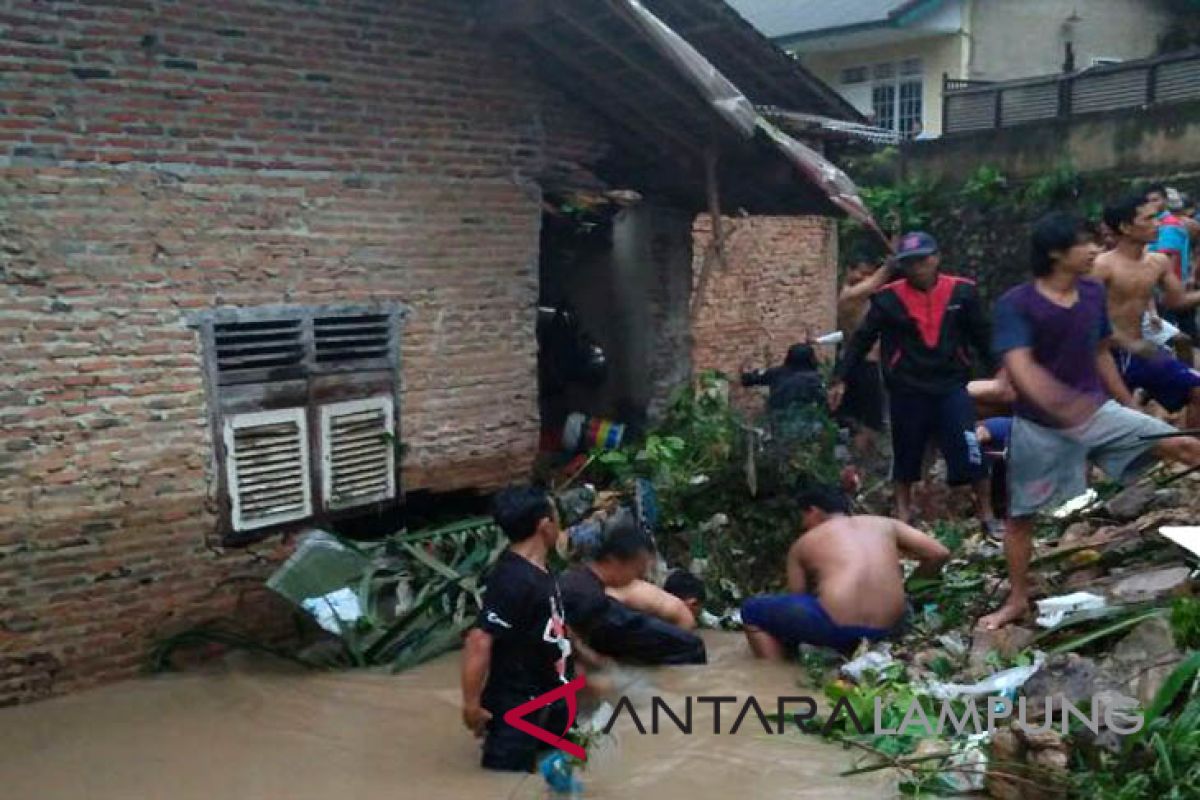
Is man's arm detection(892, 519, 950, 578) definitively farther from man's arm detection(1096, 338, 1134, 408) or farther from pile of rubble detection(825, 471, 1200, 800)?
man's arm detection(1096, 338, 1134, 408)

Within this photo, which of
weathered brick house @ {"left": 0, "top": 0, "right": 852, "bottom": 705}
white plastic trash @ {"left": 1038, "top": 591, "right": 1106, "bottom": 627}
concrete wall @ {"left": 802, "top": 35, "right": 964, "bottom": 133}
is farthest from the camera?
concrete wall @ {"left": 802, "top": 35, "right": 964, "bottom": 133}

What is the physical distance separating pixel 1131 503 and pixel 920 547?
145 cm

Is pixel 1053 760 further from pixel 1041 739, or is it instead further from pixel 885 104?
pixel 885 104

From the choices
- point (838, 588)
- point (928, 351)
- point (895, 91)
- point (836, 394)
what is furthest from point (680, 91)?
point (895, 91)

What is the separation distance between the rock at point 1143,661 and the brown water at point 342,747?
980 mm

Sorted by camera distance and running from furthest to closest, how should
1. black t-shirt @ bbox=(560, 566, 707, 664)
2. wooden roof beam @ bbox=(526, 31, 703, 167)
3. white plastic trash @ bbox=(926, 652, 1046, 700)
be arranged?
1. wooden roof beam @ bbox=(526, 31, 703, 167)
2. black t-shirt @ bbox=(560, 566, 707, 664)
3. white plastic trash @ bbox=(926, 652, 1046, 700)

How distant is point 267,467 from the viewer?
21.9ft

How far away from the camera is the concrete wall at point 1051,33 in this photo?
64.3 feet

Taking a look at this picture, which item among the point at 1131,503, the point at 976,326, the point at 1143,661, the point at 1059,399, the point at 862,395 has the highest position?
the point at 976,326

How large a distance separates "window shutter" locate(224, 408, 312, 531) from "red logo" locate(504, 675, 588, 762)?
2477mm

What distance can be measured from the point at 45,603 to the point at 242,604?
41.8 inches

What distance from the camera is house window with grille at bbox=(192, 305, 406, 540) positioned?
6.48 metres

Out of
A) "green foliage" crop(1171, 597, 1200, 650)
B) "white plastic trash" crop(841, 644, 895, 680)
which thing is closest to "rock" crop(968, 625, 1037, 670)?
"white plastic trash" crop(841, 644, 895, 680)

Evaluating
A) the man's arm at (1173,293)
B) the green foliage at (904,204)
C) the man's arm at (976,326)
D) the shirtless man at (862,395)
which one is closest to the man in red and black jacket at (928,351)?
the man's arm at (976,326)
